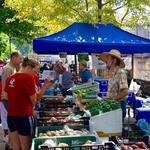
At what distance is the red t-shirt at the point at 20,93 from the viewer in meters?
5.55

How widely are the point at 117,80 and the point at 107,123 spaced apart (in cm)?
77

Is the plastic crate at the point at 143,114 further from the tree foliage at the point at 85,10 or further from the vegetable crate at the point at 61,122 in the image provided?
the tree foliage at the point at 85,10

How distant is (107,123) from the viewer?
19.0 feet

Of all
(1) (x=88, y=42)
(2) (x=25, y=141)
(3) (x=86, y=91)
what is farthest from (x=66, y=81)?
(2) (x=25, y=141)

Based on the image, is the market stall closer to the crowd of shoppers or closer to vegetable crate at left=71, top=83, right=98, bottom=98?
vegetable crate at left=71, top=83, right=98, bottom=98

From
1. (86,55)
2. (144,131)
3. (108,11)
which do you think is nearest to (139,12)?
(108,11)

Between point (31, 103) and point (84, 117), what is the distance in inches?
33.4

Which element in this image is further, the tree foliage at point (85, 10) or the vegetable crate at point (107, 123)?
the tree foliage at point (85, 10)

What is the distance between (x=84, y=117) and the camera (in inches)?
239

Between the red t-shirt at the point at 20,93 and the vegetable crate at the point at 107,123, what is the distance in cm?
91

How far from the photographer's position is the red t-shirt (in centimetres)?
555

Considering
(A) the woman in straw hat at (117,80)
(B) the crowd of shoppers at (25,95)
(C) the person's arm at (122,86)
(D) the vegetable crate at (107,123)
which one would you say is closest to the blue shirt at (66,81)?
(A) the woman in straw hat at (117,80)

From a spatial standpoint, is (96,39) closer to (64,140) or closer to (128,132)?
(128,132)

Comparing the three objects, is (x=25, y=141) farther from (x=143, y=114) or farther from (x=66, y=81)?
(x=66, y=81)
